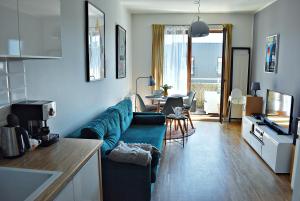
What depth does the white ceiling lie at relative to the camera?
16.2ft

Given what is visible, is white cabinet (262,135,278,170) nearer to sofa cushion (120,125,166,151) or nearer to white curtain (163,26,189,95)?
sofa cushion (120,125,166,151)

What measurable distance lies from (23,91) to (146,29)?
191 inches

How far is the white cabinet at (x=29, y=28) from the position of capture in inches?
47.8

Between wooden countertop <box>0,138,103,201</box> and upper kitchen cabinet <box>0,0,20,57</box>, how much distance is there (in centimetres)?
65

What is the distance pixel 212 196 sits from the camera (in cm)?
276

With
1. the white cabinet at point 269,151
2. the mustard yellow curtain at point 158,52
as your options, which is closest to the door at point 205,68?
the mustard yellow curtain at point 158,52

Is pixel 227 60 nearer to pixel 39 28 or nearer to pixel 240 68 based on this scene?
pixel 240 68

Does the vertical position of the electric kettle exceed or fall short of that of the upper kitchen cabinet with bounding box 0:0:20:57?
it falls short

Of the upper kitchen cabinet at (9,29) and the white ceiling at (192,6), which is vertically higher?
the white ceiling at (192,6)

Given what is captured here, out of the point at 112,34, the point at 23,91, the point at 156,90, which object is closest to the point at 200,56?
the point at 156,90

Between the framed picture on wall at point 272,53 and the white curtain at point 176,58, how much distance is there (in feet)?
6.40

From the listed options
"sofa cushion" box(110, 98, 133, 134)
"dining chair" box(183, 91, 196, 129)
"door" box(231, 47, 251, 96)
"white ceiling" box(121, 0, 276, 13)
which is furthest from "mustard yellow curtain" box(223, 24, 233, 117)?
"sofa cushion" box(110, 98, 133, 134)

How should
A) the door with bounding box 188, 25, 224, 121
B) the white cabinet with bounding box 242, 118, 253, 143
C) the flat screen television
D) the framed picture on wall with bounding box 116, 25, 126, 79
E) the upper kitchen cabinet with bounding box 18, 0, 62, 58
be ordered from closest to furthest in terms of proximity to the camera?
the upper kitchen cabinet with bounding box 18, 0, 62, 58
the flat screen television
the white cabinet with bounding box 242, 118, 253, 143
the framed picture on wall with bounding box 116, 25, 126, 79
the door with bounding box 188, 25, 224, 121

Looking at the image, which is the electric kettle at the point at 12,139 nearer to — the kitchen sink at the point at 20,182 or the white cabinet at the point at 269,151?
the kitchen sink at the point at 20,182
